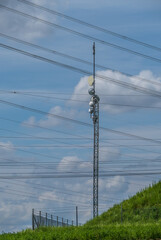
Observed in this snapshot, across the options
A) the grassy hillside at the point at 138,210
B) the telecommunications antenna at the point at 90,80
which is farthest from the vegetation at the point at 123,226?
the telecommunications antenna at the point at 90,80

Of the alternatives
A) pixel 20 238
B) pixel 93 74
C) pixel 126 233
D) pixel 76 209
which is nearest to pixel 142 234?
pixel 126 233

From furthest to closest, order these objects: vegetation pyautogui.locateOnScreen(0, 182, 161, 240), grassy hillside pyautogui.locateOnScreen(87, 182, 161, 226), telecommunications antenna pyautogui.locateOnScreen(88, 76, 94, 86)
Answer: telecommunications antenna pyautogui.locateOnScreen(88, 76, 94, 86) → grassy hillside pyautogui.locateOnScreen(87, 182, 161, 226) → vegetation pyautogui.locateOnScreen(0, 182, 161, 240)

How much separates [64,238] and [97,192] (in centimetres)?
1163

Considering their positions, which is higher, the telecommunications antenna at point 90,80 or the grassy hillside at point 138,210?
the telecommunications antenna at point 90,80

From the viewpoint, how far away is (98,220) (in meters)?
43.2

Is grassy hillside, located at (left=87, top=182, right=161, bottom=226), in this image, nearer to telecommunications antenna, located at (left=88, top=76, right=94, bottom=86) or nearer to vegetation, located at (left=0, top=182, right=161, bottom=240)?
vegetation, located at (left=0, top=182, right=161, bottom=240)

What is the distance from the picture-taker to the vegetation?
94.8ft

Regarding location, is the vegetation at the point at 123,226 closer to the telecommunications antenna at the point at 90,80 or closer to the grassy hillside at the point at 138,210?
the grassy hillside at the point at 138,210

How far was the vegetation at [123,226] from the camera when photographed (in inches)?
1138

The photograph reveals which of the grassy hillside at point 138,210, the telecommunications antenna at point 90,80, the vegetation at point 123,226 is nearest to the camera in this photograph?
the vegetation at point 123,226

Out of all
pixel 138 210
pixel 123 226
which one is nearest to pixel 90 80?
pixel 138 210

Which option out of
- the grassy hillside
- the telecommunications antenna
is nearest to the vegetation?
the grassy hillside

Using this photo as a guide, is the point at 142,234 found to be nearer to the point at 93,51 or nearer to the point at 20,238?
the point at 20,238

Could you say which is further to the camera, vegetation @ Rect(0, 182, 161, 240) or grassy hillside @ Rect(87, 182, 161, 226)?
grassy hillside @ Rect(87, 182, 161, 226)
